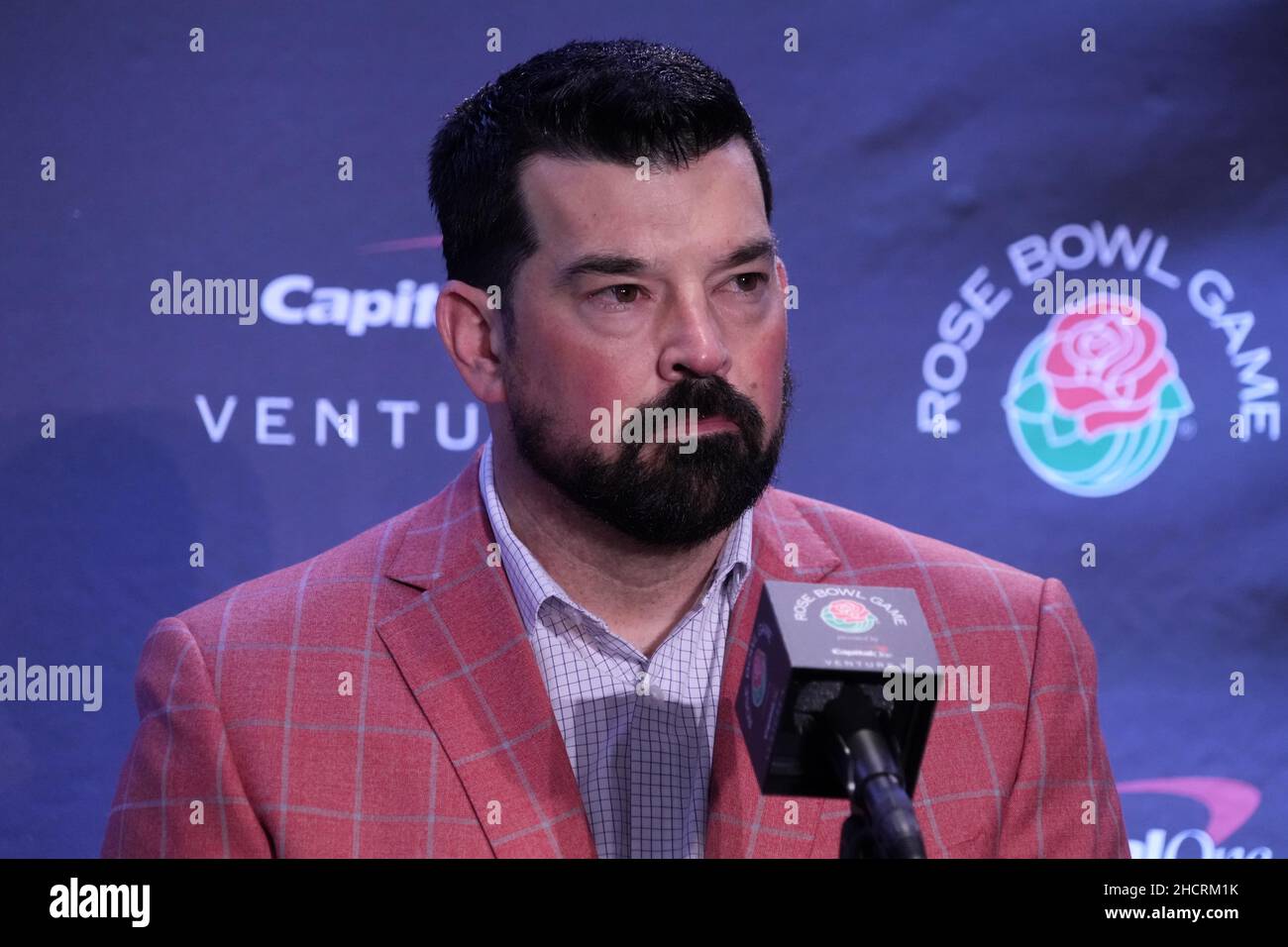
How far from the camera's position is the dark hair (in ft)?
6.96

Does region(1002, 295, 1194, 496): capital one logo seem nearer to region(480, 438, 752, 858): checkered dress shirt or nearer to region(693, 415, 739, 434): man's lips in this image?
region(480, 438, 752, 858): checkered dress shirt

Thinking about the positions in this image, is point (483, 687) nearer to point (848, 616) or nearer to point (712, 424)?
point (712, 424)

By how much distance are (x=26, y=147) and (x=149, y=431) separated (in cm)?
63

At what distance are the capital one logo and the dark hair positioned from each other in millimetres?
1123

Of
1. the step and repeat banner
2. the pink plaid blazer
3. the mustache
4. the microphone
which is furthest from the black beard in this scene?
the step and repeat banner

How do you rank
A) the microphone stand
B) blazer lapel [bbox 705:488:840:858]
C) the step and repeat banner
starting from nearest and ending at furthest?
the microphone stand
blazer lapel [bbox 705:488:840:858]
the step and repeat banner

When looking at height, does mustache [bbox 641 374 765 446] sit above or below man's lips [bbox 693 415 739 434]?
above

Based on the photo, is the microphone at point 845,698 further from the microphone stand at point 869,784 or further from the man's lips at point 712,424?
the man's lips at point 712,424

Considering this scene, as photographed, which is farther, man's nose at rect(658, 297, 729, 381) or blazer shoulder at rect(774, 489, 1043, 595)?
blazer shoulder at rect(774, 489, 1043, 595)

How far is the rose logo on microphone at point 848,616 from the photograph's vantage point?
1296 mm

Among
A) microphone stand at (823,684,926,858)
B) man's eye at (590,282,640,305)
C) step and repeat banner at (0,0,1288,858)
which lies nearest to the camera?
microphone stand at (823,684,926,858)

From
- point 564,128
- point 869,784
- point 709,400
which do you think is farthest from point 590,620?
point 869,784
